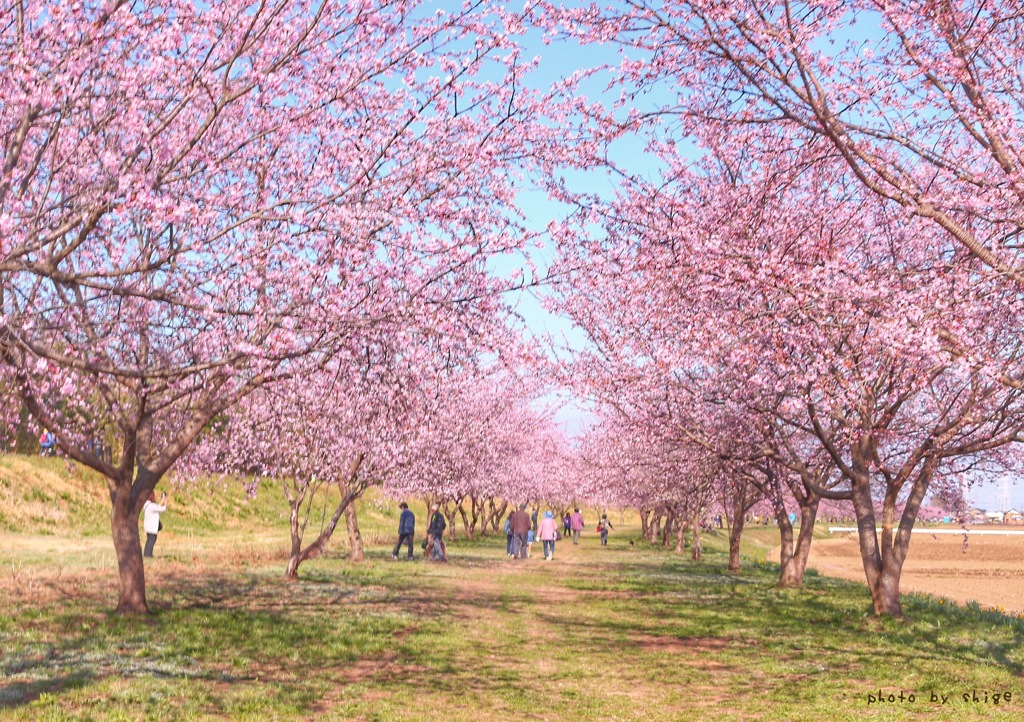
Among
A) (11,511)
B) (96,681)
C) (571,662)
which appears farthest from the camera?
(11,511)

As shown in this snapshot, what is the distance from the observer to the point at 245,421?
1079 inches

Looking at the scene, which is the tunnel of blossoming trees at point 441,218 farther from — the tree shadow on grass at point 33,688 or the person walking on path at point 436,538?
the person walking on path at point 436,538

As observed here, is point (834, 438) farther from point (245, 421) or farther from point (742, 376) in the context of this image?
point (245, 421)

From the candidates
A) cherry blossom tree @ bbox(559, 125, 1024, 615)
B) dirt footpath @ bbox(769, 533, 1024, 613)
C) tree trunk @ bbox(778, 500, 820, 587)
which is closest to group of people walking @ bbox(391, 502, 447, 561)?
tree trunk @ bbox(778, 500, 820, 587)

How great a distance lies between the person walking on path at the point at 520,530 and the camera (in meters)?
39.6

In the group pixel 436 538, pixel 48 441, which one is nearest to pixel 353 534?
pixel 436 538

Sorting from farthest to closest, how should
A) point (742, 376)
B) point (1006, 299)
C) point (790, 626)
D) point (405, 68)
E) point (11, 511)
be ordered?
point (11, 511) → point (790, 626) → point (742, 376) → point (1006, 299) → point (405, 68)

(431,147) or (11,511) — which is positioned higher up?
(431,147)

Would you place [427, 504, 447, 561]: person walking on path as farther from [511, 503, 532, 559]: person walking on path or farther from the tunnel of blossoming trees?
the tunnel of blossoming trees

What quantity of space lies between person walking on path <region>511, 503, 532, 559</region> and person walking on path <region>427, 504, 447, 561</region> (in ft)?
16.2

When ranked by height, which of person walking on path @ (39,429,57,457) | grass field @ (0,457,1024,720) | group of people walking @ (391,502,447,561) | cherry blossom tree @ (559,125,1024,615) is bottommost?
grass field @ (0,457,1024,720)

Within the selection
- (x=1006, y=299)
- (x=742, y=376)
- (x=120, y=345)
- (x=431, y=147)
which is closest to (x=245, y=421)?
(x=120, y=345)

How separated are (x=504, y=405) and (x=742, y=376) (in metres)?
27.4

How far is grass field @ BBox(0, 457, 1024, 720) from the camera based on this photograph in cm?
Result: 1030
